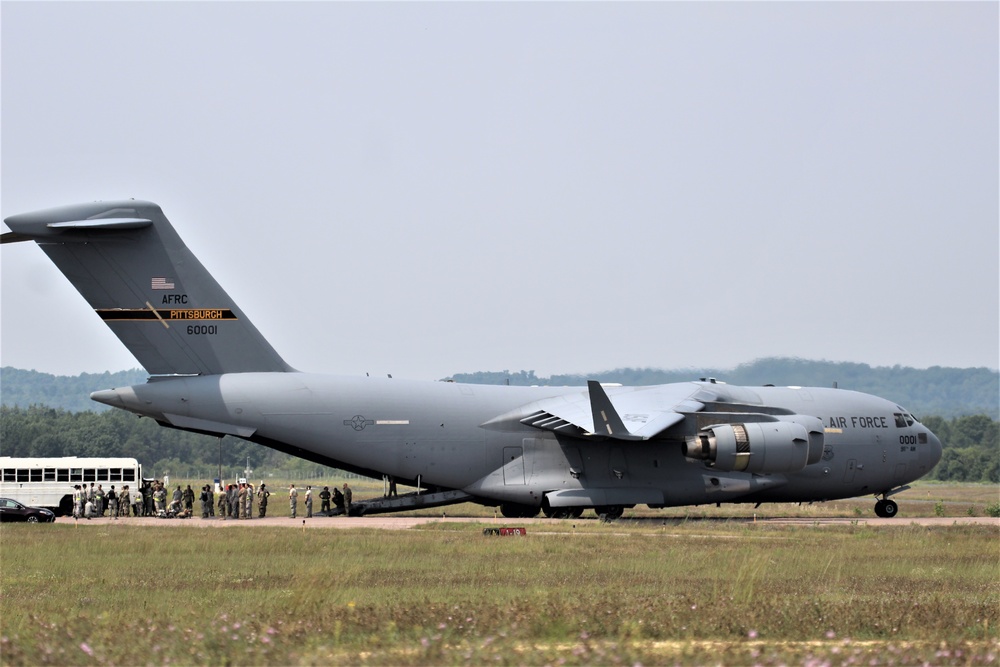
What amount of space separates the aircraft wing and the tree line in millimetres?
65195

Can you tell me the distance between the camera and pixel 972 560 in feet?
69.5

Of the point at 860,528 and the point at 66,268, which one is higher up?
the point at 66,268

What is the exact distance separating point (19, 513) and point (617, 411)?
17340 millimetres

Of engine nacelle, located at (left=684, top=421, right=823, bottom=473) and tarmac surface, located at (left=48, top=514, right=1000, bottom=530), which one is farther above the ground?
engine nacelle, located at (left=684, top=421, right=823, bottom=473)

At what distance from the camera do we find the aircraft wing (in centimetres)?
3080

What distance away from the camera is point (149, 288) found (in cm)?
3081

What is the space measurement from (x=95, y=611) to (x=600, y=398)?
17.9m

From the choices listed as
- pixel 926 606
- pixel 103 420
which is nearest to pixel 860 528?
pixel 926 606

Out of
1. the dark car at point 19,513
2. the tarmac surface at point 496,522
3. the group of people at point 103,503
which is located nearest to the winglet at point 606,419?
the tarmac surface at point 496,522

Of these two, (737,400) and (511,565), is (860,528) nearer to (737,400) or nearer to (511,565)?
(737,400)

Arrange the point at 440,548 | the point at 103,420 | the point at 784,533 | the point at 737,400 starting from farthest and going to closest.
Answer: the point at 103,420 → the point at 737,400 → the point at 784,533 → the point at 440,548

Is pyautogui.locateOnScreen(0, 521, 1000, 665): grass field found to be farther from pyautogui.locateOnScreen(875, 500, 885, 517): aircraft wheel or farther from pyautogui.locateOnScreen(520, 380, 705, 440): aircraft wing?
pyautogui.locateOnScreen(875, 500, 885, 517): aircraft wheel

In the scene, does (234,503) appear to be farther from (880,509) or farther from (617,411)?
(880,509)

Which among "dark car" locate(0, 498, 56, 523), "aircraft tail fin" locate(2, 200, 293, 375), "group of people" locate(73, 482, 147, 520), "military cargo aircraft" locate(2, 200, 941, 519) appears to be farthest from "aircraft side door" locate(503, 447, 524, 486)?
"dark car" locate(0, 498, 56, 523)
